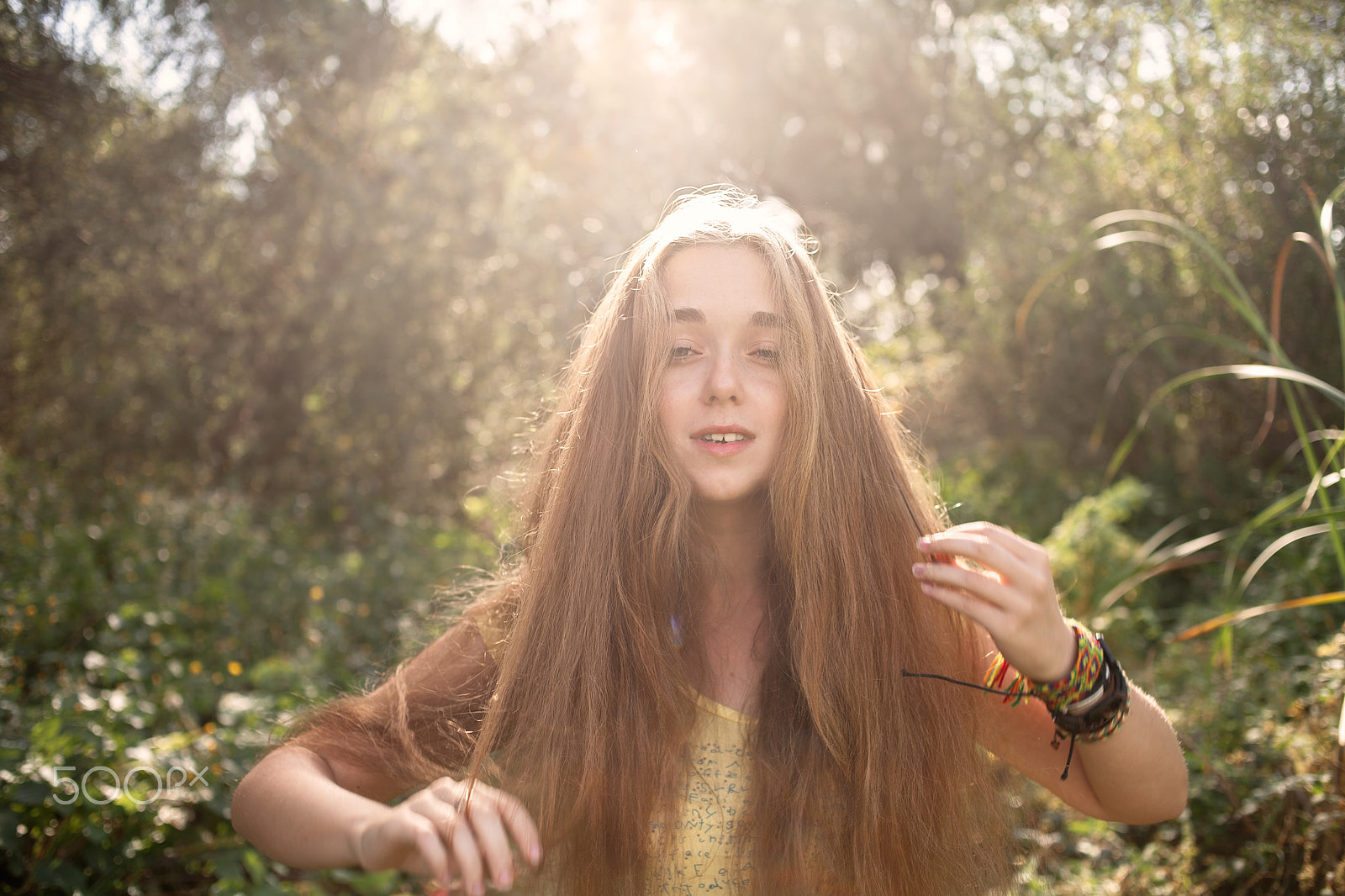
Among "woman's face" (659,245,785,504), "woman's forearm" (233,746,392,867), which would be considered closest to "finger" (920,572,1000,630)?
"woman's face" (659,245,785,504)

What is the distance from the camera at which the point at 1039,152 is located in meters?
7.29

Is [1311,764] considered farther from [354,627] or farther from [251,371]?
[251,371]

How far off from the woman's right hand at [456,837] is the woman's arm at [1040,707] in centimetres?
62

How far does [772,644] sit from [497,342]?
609 centimetres

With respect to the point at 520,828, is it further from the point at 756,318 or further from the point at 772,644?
the point at 756,318

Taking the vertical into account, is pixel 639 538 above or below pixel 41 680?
above

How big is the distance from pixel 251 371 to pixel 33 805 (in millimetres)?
5500

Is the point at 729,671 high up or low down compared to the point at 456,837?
up

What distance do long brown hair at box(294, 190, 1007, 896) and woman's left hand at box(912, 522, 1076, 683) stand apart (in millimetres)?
313

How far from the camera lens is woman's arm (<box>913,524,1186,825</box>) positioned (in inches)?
45.7

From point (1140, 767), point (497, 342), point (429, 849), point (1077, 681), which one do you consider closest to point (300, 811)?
point (429, 849)

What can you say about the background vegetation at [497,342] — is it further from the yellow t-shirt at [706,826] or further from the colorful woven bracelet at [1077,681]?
the yellow t-shirt at [706,826]

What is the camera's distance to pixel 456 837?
3.23ft

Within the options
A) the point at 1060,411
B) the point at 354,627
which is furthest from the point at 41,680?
the point at 1060,411
